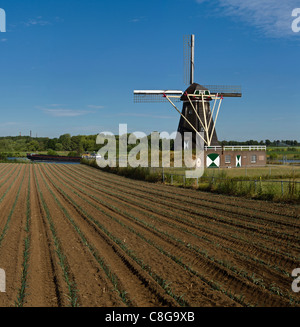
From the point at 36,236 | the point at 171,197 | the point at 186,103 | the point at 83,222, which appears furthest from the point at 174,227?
the point at 186,103

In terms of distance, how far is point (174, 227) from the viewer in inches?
452

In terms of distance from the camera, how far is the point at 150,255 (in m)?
8.46

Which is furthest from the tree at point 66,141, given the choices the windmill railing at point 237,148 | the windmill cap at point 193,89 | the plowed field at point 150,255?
the plowed field at point 150,255

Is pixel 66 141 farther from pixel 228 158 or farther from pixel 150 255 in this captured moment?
pixel 150 255

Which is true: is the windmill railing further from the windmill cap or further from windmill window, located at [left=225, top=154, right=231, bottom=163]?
the windmill cap

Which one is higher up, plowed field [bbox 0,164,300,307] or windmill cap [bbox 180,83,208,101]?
windmill cap [bbox 180,83,208,101]

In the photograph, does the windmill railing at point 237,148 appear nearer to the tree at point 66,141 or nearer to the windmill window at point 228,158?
the windmill window at point 228,158

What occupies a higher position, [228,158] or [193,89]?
[193,89]

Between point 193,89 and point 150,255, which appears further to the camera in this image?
point 193,89

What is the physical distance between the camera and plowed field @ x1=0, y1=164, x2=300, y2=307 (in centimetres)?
616

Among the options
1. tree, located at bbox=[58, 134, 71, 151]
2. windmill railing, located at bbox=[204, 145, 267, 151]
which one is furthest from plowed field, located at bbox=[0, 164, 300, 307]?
tree, located at bbox=[58, 134, 71, 151]

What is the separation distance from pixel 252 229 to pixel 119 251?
187 inches

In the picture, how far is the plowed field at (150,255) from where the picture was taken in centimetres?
616

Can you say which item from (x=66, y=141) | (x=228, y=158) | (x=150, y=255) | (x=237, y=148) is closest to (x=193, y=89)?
(x=237, y=148)
